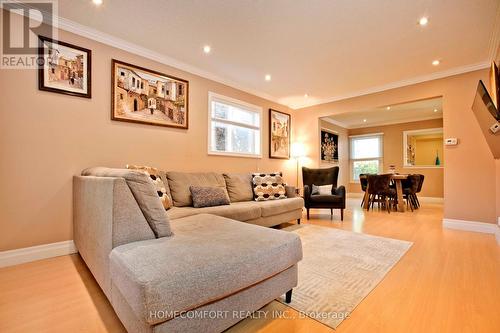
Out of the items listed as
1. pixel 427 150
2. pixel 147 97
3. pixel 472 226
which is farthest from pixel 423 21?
pixel 427 150

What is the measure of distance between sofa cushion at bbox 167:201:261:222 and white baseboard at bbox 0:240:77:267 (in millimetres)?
1203

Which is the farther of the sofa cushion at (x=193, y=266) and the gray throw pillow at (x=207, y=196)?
the gray throw pillow at (x=207, y=196)

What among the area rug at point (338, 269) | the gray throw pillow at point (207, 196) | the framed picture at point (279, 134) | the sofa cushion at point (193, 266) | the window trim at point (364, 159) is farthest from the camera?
the window trim at point (364, 159)

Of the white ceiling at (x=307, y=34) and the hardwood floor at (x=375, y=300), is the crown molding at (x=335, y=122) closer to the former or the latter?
the white ceiling at (x=307, y=34)

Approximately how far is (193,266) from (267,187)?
276 centimetres

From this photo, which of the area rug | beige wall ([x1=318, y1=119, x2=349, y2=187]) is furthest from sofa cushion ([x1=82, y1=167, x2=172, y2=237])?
beige wall ([x1=318, y1=119, x2=349, y2=187])

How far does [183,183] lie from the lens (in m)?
3.03

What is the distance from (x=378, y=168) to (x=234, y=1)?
7.41 meters

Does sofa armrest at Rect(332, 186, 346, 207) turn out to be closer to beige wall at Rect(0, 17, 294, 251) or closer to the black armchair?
the black armchair

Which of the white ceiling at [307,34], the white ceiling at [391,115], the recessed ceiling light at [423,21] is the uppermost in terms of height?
the white ceiling at [307,34]

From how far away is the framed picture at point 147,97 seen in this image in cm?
289

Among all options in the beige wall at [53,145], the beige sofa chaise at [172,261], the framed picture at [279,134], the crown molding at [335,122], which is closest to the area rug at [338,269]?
the beige sofa chaise at [172,261]

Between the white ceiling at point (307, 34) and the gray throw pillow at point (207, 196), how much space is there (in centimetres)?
194

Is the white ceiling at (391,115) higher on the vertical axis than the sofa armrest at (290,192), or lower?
higher
